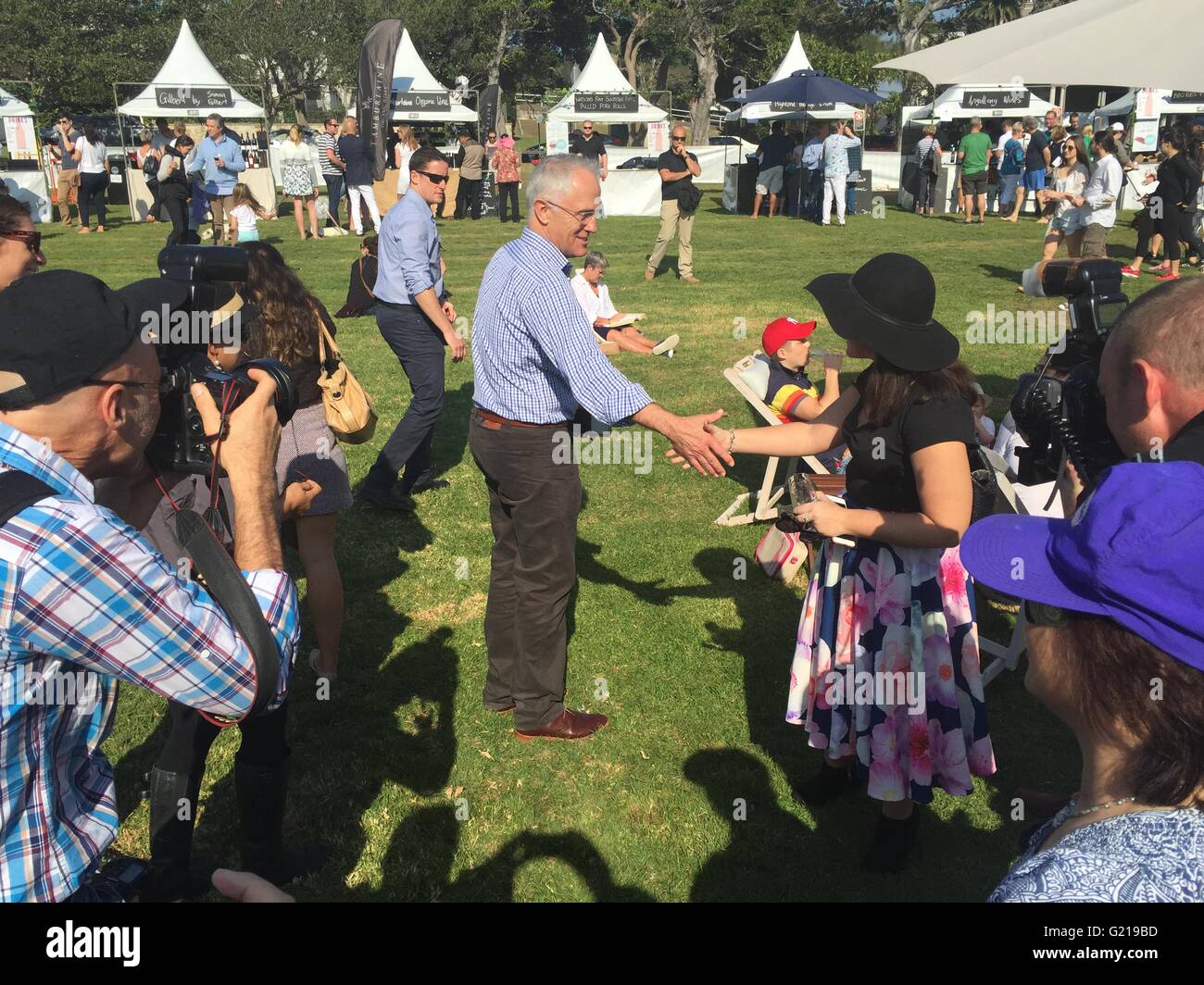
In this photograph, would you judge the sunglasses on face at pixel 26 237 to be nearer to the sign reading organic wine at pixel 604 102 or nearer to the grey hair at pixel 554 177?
the grey hair at pixel 554 177

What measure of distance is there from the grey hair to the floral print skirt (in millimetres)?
1903

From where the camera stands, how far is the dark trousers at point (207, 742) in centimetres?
327

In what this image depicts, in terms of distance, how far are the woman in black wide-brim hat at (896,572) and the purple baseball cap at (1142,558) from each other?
172 centimetres

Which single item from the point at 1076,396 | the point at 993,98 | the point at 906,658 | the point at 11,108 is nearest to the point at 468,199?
the point at 11,108

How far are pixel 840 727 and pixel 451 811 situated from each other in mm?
1691

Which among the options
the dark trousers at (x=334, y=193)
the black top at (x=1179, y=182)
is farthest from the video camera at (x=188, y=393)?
the dark trousers at (x=334, y=193)

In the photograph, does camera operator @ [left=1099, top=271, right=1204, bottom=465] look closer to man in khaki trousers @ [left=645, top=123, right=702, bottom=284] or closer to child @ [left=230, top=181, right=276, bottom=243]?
man in khaki trousers @ [left=645, top=123, right=702, bottom=284]

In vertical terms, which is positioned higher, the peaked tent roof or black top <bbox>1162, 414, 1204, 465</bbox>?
the peaked tent roof

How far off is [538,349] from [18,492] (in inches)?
98.9

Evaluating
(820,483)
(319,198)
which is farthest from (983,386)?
(319,198)

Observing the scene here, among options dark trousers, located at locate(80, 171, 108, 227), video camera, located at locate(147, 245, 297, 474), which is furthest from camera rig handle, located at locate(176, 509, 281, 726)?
dark trousers, located at locate(80, 171, 108, 227)

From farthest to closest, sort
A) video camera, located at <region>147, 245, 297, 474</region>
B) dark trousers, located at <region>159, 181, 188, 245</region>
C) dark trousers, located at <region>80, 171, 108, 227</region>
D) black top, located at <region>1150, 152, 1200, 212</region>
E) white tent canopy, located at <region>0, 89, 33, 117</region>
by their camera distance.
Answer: white tent canopy, located at <region>0, 89, 33, 117</region> → dark trousers, located at <region>80, 171, 108, 227</region> → dark trousers, located at <region>159, 181, 188, 245</region> → black top, located at <region>1150, 152, 1200, 212</region> → video camera, located at <region>147, 245, 297, 474</region>

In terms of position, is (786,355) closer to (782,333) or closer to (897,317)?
(782,333)

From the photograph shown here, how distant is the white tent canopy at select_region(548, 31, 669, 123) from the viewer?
26.8m
